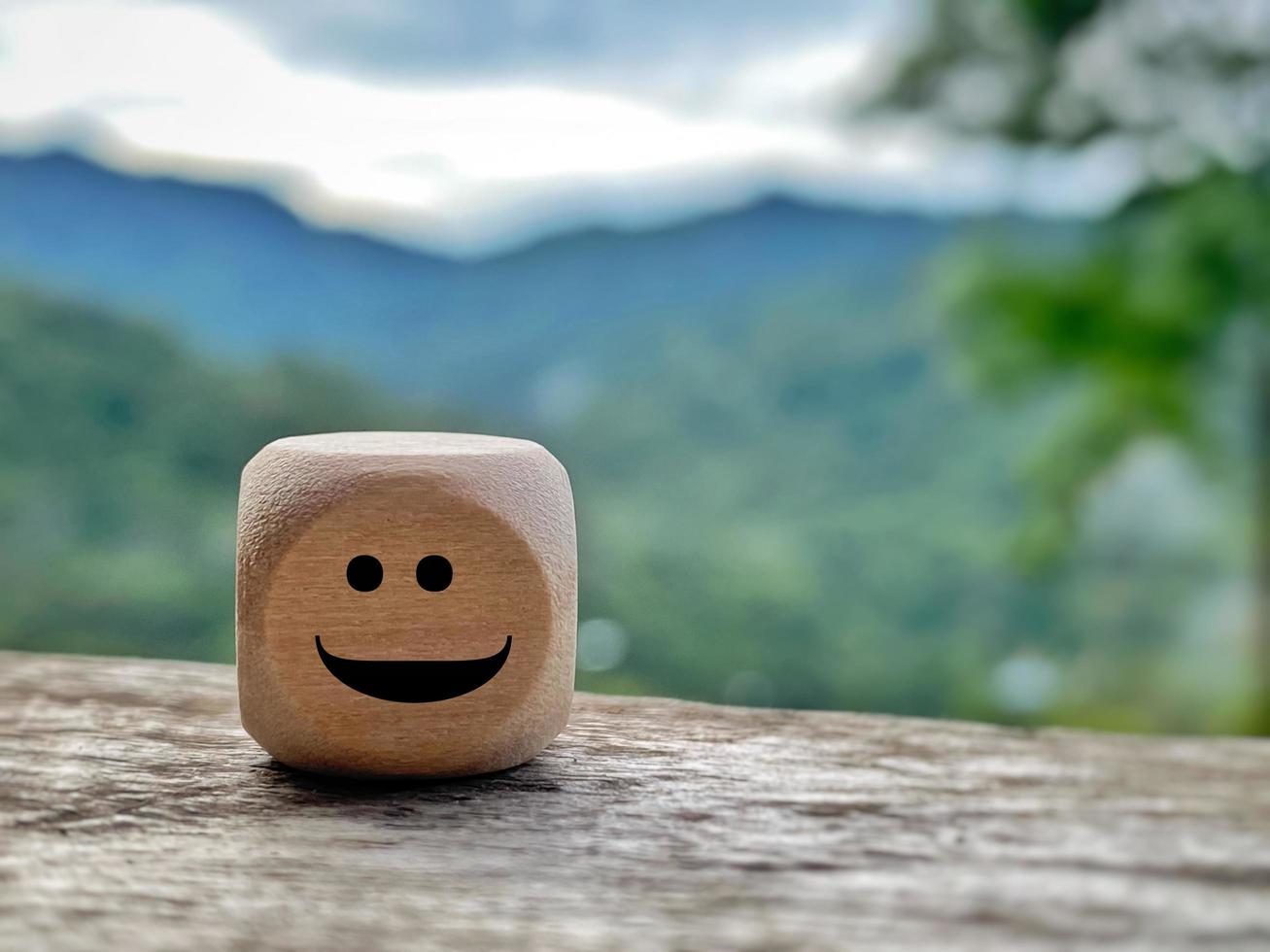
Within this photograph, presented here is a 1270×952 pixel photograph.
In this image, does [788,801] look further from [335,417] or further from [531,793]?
[335,417]

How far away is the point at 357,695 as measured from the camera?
1252mm

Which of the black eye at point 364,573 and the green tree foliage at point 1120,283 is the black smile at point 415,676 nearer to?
the black eye at point 364,573

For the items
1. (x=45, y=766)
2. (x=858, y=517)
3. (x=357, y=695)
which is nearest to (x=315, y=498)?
(x=357, y=695)

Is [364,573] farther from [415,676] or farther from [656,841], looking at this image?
[656,841]

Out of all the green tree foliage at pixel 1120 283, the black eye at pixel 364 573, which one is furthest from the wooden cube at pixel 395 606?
the green tree foliage at pixel 1120 283

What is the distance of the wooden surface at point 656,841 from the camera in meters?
1.01

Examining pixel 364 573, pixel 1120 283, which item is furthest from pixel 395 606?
pixel 1120 283

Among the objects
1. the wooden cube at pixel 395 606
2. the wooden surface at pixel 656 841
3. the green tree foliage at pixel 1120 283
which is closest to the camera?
the wooden surface at pixel 656 841

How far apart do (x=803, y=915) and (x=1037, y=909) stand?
18cm

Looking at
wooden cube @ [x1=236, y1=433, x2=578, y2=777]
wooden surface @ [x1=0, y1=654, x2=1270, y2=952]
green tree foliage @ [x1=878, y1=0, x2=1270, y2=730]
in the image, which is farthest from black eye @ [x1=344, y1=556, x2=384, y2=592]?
green tree foliage @ [x1=878, y1=0, x2=1270, y2=730]

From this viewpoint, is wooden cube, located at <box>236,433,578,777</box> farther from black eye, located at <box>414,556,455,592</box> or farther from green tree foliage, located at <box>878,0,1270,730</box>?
green tree foliage, located at <box>878,0,1270,730</box>

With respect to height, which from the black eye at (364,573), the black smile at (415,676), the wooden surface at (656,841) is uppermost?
the black eye at (364,573)

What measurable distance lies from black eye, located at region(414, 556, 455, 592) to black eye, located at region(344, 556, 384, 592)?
4 cm

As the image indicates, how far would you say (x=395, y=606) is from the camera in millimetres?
1244
